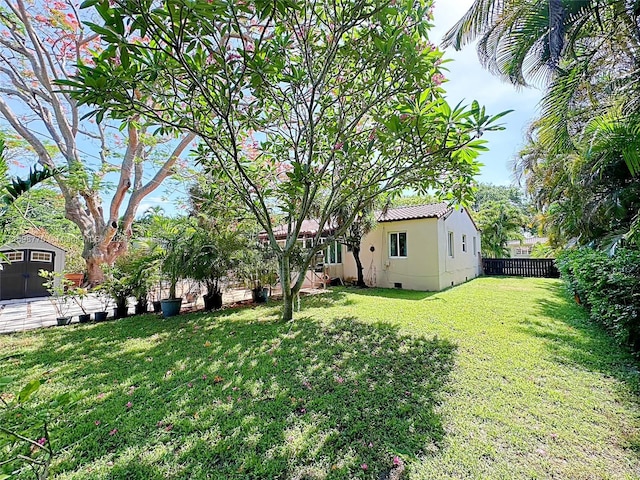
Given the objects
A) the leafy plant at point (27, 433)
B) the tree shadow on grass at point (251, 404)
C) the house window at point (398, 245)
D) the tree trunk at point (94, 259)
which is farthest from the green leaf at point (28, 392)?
the tree trunk at point (94, 259)

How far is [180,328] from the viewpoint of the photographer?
752cm

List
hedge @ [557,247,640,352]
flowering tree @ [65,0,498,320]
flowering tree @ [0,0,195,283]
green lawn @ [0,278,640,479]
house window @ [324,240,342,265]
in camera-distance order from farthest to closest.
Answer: house window @ [324,240,342,265]
flowering tree @ [0,0,195,283]
hedge @ [557,247,640,352]
flowering tree @ [65,0,498,320]
green lawn @ [0,278,640,479]

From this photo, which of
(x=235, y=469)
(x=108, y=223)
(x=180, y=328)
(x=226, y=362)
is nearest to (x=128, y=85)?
(x=226, y=362)

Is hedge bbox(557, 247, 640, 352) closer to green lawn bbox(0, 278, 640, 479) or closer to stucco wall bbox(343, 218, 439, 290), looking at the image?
green lawn bbox(0, 278, 640, 479)

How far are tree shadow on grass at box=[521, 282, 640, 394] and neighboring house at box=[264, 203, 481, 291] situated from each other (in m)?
5.15

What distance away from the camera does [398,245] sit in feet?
48.5

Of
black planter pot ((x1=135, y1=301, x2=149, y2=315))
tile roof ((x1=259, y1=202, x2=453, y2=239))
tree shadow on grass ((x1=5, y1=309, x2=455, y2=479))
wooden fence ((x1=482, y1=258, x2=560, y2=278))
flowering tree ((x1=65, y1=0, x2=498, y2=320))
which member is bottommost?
tree shadow on grass ((x1=5, y1=309, x2=455, y2=479))

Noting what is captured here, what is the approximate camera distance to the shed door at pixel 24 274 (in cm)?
1340

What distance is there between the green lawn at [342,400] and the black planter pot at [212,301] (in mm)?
2408

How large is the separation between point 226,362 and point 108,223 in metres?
13.3

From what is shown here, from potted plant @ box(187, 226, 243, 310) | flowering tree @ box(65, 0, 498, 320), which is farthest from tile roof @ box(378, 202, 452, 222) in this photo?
potted plant @ box(187, 226, 243, 310)

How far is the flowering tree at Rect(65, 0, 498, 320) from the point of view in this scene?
3.95 m

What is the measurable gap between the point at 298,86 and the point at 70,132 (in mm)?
13451

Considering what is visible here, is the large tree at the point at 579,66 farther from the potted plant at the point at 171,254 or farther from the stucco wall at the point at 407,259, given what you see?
the potted plant at the point at 171,254
